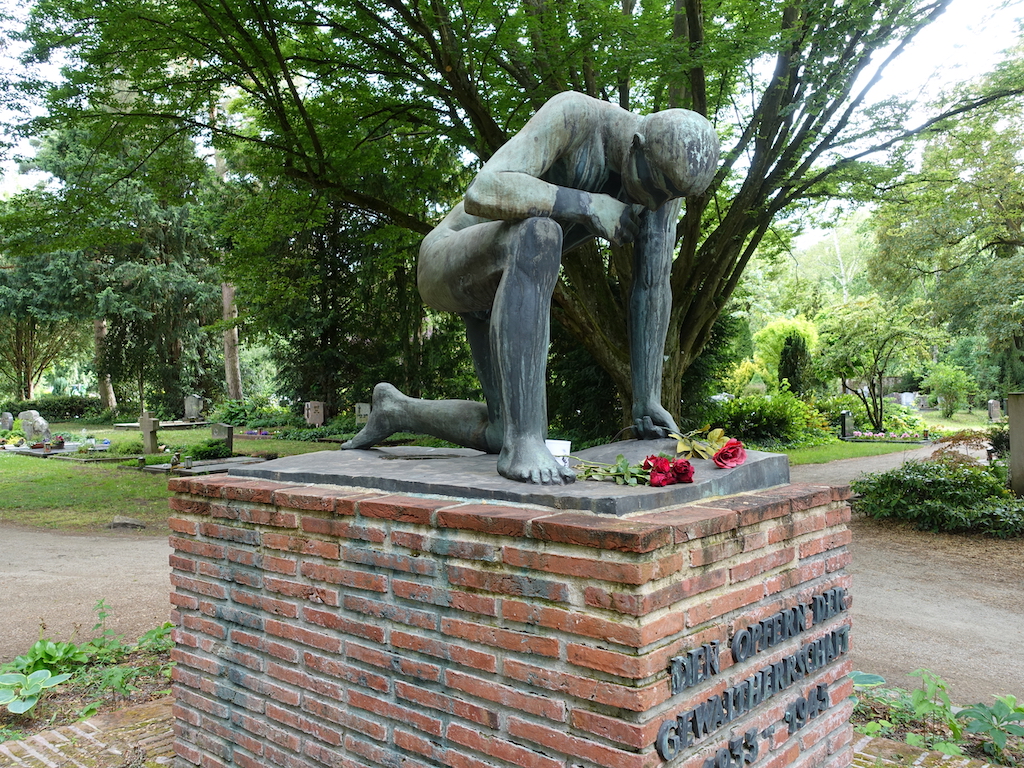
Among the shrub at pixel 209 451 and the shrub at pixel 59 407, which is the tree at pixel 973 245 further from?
the shrub at pixel 59 407

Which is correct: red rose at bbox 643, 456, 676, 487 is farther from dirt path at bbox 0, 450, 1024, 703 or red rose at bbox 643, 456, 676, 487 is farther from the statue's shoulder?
dirt path at bbox 0, 450, 1024, 703

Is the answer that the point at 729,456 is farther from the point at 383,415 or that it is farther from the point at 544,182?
the point at 383,415

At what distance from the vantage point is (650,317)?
3.12m

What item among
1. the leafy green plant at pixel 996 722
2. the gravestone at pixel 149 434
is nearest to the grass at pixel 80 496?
the gravestone at pixel 149 434

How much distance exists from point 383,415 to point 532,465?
4.04 ft

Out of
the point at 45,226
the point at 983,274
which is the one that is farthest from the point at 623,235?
the point at 983,274

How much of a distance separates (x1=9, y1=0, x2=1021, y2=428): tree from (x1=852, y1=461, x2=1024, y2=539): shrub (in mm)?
3136

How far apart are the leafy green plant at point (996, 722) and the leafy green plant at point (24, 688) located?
4545 millimetres

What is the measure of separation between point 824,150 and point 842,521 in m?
7.45

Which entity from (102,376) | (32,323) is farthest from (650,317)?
(32,323)

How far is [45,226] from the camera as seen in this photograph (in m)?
10.3

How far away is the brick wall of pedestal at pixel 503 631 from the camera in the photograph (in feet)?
6.63

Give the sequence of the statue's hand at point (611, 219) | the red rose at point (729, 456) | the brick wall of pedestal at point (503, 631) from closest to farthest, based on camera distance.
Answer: the brick wall of pedestal at point (503, 631) < the red rose at point (729, 456) < the statue's hand at point (611, 219)

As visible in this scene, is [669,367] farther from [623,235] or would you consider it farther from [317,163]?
[623,235]
